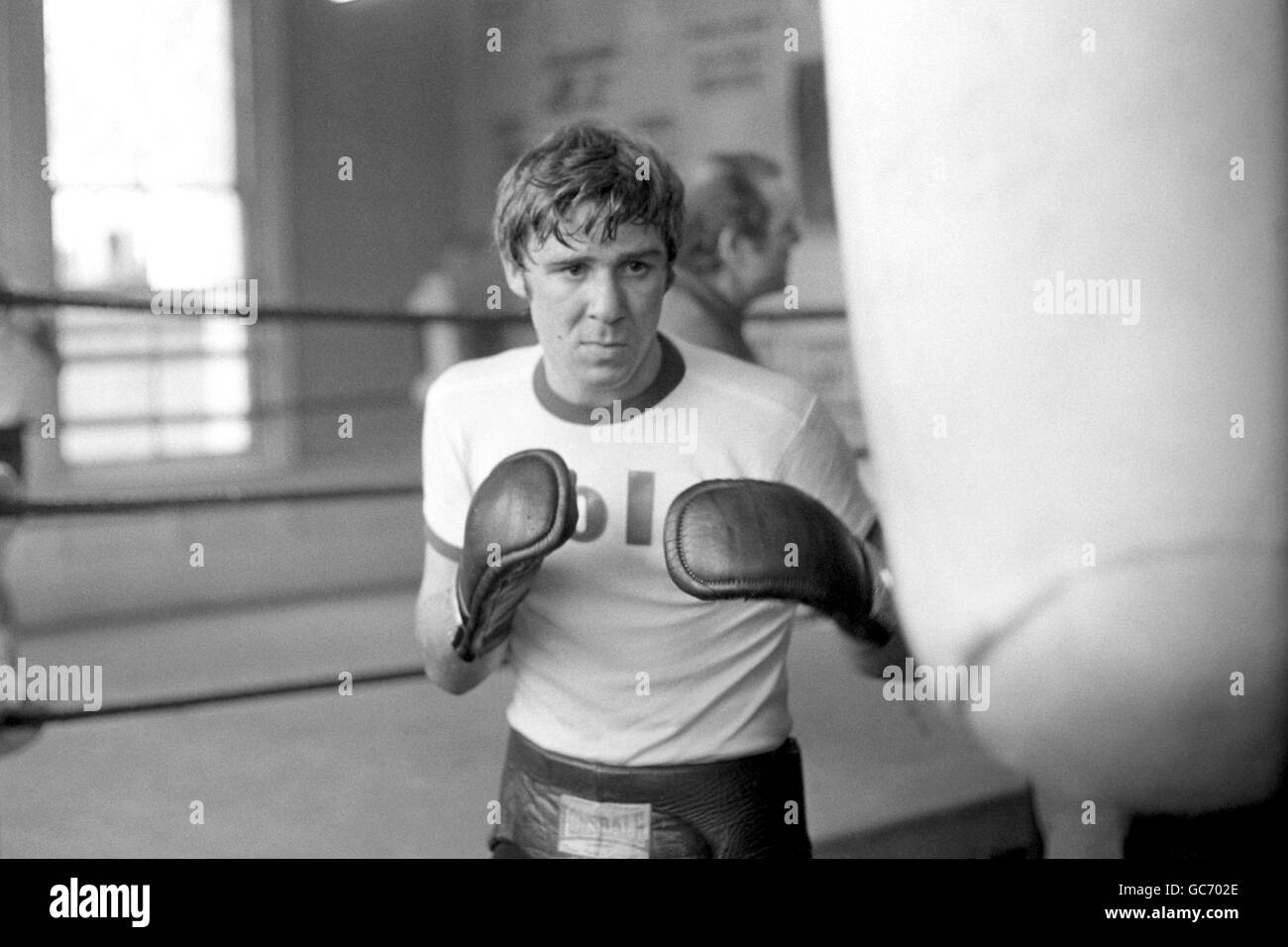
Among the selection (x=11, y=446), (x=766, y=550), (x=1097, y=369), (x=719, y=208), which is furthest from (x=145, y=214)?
(x=1097, y=369)

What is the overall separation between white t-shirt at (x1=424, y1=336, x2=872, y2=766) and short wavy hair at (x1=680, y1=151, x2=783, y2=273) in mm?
447

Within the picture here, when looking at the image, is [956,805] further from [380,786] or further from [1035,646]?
[1035,646]

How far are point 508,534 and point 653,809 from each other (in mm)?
181

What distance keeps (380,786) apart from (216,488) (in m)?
1.64

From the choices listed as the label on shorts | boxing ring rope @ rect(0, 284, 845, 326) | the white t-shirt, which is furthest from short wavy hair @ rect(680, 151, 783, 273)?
the label on shorts

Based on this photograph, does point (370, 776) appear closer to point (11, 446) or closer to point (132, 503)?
point (132, 503)

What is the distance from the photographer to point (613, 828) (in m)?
0.72

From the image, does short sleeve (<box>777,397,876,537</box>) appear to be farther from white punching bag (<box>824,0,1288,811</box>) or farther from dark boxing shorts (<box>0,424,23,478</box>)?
dark boxing shorts (<box>0,424,23,478</box>)

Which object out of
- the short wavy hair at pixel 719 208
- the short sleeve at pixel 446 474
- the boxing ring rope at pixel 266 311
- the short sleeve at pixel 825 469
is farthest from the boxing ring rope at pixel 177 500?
the short sleeve at pixel 825 469

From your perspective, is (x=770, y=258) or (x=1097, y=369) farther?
(x=770, y=258)

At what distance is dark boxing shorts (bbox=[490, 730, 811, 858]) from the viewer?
720mm

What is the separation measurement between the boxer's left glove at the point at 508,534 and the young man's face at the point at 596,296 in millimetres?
57

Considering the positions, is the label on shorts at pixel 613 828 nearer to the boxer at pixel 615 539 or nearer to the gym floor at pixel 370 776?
the boxer at pixel 615 539

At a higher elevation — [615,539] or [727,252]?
[727,252]
